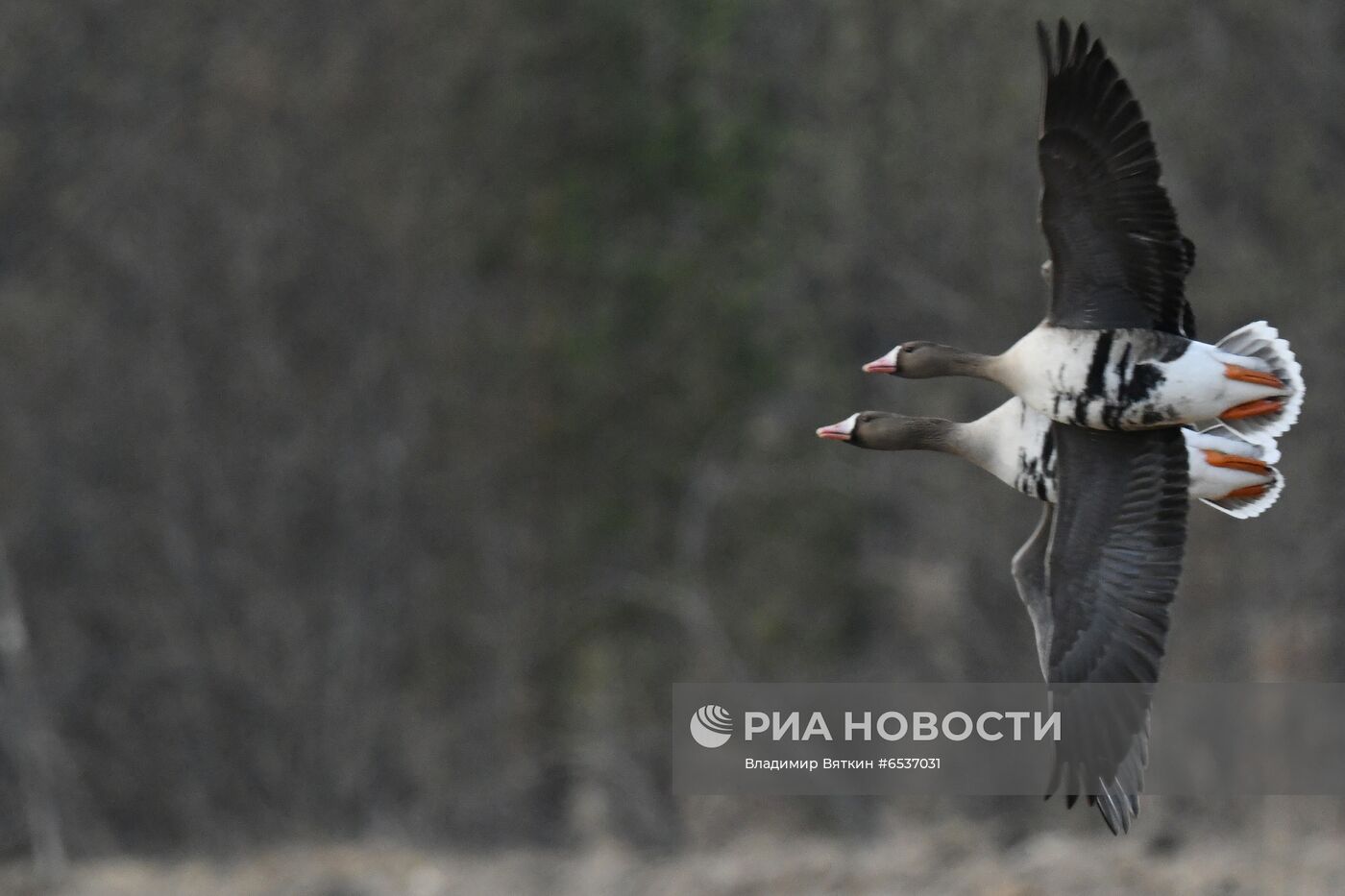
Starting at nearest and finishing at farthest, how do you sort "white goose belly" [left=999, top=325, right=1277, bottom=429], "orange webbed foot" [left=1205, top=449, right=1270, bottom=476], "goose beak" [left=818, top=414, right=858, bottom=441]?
1. "white goose belly" [left=999, top=325, right=1277, bottom=429]
2. "orange webbed foot" [left=1205, top=449, right=1270, bottom=476]
3. "goose beak" [left=818, top=414, right=858, bottom=441]

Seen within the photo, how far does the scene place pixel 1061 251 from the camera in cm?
723

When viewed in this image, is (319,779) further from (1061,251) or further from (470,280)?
(1061,251)

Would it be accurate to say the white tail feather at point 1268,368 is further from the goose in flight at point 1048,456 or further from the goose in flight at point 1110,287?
the goose in flight at point 1110,287

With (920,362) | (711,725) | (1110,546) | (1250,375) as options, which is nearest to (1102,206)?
(1250,375)

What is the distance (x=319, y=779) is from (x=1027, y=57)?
955 cm

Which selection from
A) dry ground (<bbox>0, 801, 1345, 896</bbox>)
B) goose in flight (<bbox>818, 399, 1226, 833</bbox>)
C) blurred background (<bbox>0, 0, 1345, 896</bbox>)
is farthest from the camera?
blurred background (<bbox>0, 0, 1345, 896</bbox>)

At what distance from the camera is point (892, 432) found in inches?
313

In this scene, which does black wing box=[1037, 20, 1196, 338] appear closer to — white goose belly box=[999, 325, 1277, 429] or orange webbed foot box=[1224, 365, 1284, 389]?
white goose belly box=[999, 325, 1277, 429]

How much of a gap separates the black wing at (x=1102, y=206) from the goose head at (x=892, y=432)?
27.0 inches

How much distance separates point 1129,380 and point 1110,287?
1.08ft

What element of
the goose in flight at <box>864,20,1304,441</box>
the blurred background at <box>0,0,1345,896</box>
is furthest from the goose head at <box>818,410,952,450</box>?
the blurred background at <box>0,0,1345,896</box>

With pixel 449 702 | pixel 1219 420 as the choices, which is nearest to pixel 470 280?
pixel 449 702

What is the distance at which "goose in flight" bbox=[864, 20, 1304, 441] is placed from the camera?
278 inches

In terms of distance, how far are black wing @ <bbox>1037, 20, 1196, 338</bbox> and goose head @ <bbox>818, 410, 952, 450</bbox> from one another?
0.69 metres
